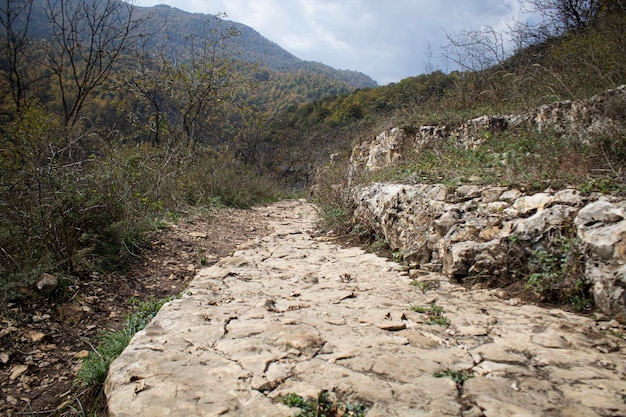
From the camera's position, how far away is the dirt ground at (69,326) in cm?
173

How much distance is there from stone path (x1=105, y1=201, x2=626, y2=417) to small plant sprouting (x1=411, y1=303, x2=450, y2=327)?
0.04 feet

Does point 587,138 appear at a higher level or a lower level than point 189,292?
higher

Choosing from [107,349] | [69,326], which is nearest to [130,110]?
[69,326]

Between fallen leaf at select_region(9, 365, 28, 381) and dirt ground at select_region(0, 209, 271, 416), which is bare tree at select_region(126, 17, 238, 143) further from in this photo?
fallen leaf at select_region(9, 365, 28, 381)

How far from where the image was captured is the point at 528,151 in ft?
12.4

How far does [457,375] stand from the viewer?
151 cm

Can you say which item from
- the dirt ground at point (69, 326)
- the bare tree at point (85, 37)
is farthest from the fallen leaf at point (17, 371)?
the bare tree at point (85, 37)

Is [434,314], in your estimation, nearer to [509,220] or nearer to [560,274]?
[560,274]

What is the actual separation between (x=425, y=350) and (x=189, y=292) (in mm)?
1904

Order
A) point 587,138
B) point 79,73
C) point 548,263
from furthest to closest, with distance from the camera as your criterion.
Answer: point 79,73 → point 587,138 → point 548,263

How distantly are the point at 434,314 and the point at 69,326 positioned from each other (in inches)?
104

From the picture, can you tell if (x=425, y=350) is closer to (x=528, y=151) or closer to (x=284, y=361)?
(x=284, y=361)

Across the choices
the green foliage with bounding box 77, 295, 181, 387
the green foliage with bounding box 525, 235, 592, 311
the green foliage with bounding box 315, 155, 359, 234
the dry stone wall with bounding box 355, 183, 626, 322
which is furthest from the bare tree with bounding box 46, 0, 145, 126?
the green foliage with bounding box 525, 235, 592, 311

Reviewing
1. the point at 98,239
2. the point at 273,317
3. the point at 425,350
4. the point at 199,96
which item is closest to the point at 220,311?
the point at 273,317
